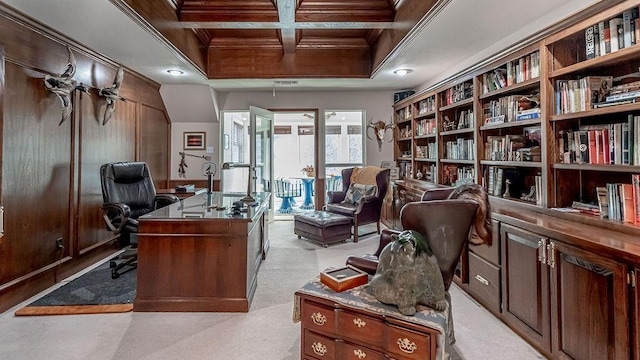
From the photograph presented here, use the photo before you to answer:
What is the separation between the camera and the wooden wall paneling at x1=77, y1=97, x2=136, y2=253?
3.56m

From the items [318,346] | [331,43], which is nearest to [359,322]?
[318,346]

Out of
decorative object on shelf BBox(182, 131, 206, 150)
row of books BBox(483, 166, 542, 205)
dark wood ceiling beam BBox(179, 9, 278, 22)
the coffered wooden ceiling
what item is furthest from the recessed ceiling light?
decorative object on shelf BBox(182, 131, 206, 150)

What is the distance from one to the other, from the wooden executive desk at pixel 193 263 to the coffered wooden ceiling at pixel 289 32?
71.3 inches

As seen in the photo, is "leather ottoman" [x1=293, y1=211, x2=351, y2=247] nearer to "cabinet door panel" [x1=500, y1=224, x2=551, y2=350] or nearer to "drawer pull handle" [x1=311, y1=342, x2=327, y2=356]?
"cabinet door panel" [x1=500, y1=224, x2=551, y2=350]

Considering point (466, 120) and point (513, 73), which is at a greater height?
point (513, 73)

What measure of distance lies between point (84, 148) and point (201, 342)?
8.68 feet

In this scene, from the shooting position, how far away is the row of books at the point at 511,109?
263cm

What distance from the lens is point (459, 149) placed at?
387cm

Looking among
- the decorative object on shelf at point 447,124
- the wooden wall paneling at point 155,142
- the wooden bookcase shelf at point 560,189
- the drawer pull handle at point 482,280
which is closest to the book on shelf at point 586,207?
the wooden bookcase shelf at point 560,189

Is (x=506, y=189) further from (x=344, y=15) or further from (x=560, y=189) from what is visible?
(x=344, y=15)

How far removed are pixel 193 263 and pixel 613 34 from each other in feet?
10.1

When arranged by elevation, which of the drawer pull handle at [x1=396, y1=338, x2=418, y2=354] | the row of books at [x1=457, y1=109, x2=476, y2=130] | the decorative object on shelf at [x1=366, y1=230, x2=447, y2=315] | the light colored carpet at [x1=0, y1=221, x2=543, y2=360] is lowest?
the light colored carpet at [x1=0, y1=221, x2=543, y2=360]

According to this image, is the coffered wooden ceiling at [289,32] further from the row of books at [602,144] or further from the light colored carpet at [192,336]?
the light colored carpet at [192,336]

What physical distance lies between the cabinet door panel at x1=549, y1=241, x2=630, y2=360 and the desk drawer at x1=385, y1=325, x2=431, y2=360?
854 millimetres
